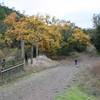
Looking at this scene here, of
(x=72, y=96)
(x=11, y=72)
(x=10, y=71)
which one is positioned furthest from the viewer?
(x=11, y=72)

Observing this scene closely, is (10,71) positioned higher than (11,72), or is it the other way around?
(10,71)

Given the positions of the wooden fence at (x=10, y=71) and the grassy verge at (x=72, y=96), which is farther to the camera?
the wooden fence at (x=10, y=71)

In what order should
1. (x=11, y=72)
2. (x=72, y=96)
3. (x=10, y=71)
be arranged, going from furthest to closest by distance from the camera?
1. (x=11, y=72)
2. (x=10, y=71)
3. (x=72, y=96)

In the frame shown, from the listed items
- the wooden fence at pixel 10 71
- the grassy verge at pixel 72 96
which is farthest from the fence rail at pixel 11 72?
the grassy verge at pixel 72 96

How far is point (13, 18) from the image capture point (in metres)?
57.5

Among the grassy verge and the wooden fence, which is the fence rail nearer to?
the wooden fence

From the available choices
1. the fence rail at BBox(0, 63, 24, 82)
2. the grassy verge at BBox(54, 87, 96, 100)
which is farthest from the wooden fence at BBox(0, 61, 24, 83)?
the grassy verge at BBox(54, 87, 96, 100)

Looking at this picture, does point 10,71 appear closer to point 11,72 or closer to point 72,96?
point 11,72

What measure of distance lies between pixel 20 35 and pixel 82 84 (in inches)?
941

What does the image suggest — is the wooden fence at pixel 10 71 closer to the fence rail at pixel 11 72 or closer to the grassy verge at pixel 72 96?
the fence rail at pixel 11 72

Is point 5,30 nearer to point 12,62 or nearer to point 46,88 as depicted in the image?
point 12,62

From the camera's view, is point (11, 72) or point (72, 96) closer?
point (72, 96)

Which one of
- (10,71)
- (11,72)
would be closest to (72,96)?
(10,71)

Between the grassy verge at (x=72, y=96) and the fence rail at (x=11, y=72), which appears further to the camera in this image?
the fence rail at (x=11, y=72)
